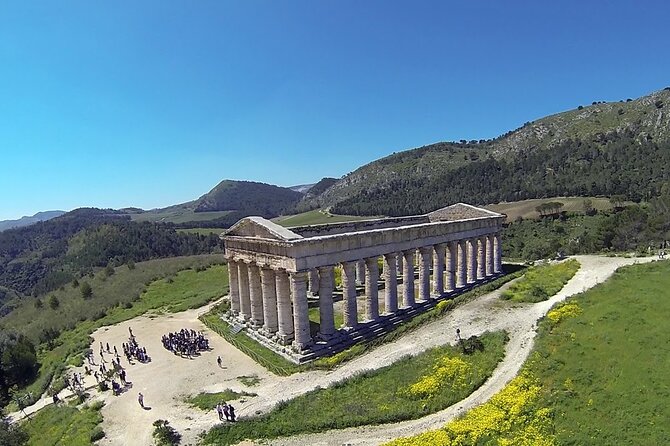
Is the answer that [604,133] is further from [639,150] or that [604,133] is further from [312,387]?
[312,387]

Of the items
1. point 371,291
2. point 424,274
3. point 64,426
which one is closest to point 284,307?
point 371,291

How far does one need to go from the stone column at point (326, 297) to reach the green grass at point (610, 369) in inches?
576

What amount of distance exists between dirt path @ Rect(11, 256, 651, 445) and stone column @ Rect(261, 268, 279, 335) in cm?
343

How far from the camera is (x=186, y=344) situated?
37875mm

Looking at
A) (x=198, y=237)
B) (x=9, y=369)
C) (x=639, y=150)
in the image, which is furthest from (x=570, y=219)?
(x=198, y=237)

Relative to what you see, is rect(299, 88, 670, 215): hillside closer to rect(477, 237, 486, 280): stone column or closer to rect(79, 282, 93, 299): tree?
rect(477, 237, 486, 280): stone column

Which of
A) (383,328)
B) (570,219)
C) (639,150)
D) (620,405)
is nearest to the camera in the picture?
(620,405)

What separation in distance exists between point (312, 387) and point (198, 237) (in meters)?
149

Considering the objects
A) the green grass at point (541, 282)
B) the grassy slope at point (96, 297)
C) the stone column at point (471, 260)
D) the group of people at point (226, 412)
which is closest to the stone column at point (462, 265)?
the stone column at point (471, 260)

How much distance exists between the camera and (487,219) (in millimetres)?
52906

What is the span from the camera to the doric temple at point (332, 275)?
110ft

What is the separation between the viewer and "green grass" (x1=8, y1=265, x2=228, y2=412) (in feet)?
138

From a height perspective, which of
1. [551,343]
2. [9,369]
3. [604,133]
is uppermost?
[604,133]

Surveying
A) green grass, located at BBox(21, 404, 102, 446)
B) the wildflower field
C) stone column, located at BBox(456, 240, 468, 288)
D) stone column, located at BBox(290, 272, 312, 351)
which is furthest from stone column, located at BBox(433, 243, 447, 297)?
green grass, located at BBox(21, 404, 102, 446)
